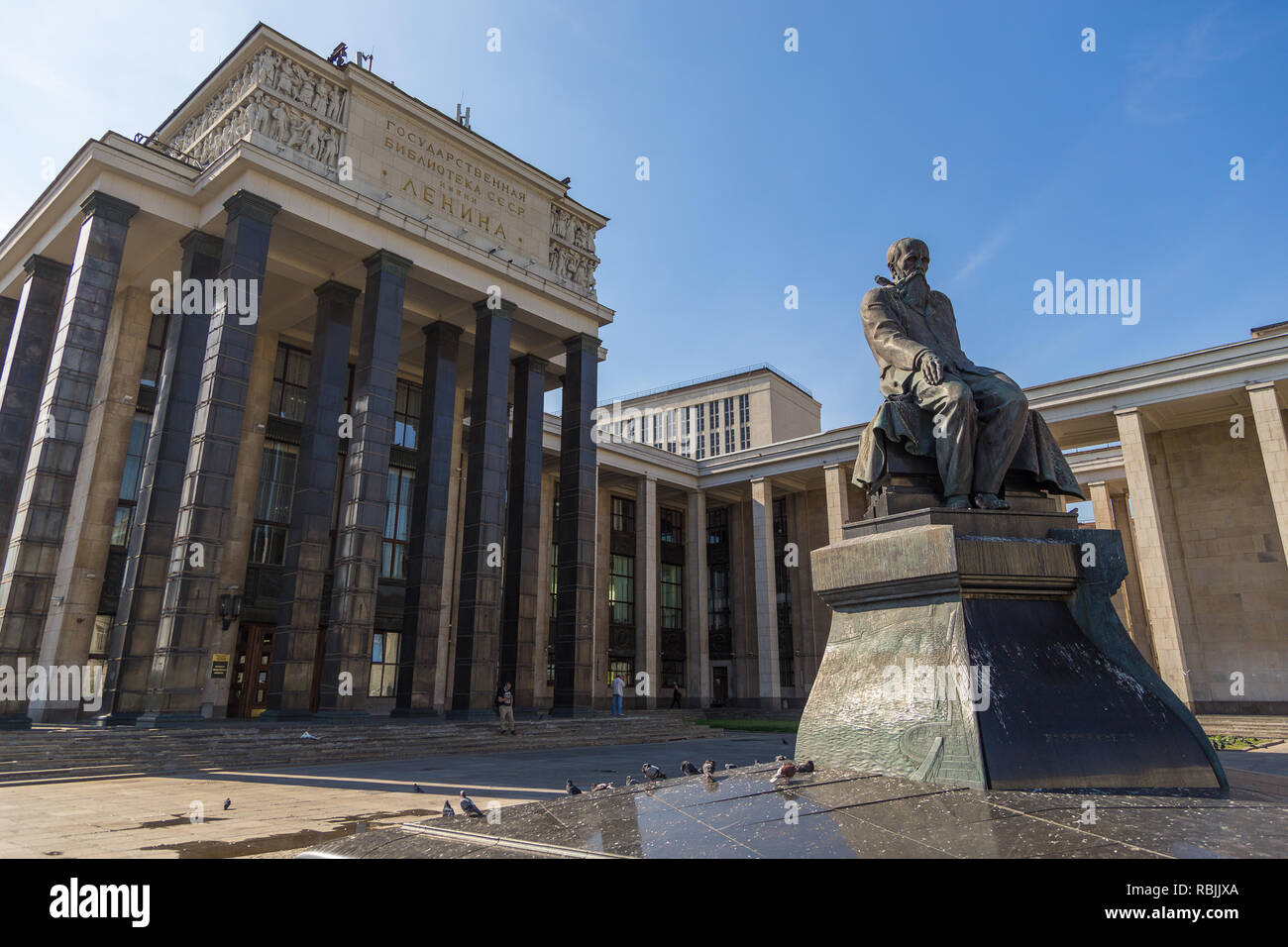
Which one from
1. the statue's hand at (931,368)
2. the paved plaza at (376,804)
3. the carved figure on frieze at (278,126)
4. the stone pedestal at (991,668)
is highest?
the carved figure on frieze at (278,126)

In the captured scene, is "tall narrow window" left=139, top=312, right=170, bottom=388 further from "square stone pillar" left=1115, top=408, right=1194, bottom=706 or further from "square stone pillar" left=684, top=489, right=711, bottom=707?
"square stone pillar" left=1115, top=408, right=1194, bottom=706

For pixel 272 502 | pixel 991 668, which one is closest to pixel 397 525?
pixel 272 502

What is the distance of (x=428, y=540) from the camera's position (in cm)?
2658

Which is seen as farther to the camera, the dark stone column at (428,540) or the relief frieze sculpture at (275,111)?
the dark stone column at (428,540)

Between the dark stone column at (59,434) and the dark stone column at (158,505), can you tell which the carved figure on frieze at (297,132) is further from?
the dark stone column at (59,434)

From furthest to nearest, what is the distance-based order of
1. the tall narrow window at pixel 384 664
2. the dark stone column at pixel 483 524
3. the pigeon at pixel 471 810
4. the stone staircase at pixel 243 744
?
1. the tall narrow window at pixel 384 664
2. the dark stone column at pixel 483 524
3. the stone staircase at pixel 243 744
4. the pigeon at pixel 471 810

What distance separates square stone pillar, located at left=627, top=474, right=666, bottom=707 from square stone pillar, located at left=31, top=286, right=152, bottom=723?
24.3 meters

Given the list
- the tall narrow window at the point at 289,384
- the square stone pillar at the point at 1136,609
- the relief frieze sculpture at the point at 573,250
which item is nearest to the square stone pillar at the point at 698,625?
the relief frieze sculpture at the point at 573,250

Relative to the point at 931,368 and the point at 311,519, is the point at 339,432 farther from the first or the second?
the point at 931,368

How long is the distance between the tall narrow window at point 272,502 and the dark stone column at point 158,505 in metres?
5.33

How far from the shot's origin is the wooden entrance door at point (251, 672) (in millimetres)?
25469

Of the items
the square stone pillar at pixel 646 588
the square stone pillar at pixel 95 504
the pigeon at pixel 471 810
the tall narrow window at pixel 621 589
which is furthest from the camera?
the tall narrow window at pixel 621 589

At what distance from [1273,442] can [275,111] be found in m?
37.1
